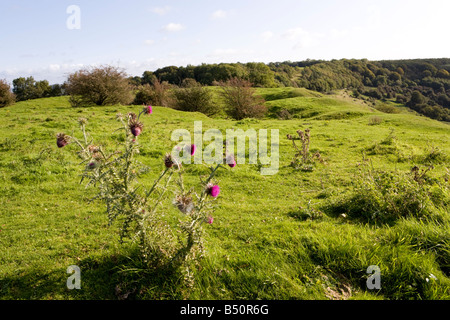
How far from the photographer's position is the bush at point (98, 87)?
28875mm

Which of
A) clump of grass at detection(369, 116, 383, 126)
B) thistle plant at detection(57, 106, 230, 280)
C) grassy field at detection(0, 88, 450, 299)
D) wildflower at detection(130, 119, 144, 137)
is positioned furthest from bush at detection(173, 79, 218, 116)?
wildflower at detection(130, 119, 144, 137)

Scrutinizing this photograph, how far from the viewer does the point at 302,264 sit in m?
→ 3.59

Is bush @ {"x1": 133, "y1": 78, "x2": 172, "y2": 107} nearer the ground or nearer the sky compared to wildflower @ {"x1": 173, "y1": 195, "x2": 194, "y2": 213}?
nearer the sky

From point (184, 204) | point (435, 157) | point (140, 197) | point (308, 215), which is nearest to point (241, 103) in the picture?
point (435, 157)

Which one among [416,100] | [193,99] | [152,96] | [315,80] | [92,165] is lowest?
[92,165]

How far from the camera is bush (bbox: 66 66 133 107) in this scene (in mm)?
28875

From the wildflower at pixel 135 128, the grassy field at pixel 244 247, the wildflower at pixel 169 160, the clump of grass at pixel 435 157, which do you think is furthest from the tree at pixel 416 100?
the wildflower at pixel 135 128

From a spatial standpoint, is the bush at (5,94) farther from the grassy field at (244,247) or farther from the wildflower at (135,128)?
the wildflower at (135,128)

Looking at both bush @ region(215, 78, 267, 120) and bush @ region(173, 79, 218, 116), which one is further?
bush @ region(173, 79, 218, 116)

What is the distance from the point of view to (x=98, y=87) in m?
29.3

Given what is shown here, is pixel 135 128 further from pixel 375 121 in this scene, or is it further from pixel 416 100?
pixel 416 100

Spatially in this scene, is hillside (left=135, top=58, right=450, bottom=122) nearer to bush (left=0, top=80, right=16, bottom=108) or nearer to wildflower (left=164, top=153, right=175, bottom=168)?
bush (left=0, top=80, right=16, bottom=108)

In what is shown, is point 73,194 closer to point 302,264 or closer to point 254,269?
point 254,269
